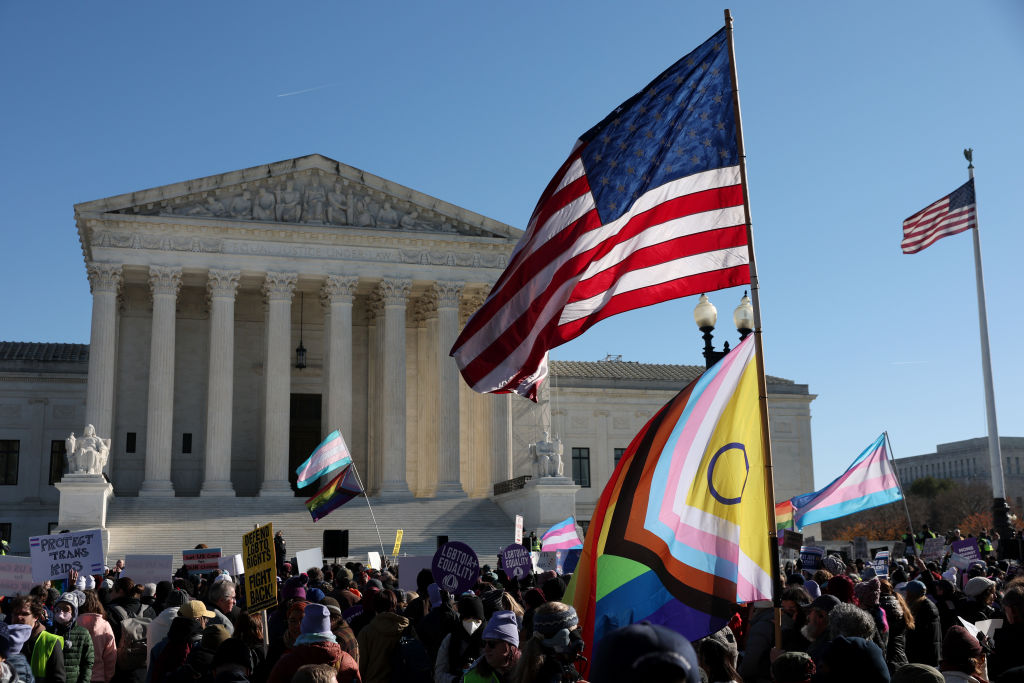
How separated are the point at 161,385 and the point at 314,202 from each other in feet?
32.1

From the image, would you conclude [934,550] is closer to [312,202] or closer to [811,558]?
[811,558]

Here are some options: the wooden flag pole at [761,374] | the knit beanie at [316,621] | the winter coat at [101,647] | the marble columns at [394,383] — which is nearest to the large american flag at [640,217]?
the wooden flag pole at [761,374]

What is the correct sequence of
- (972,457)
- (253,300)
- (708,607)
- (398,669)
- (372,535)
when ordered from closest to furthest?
1. (708,607)
2. (398,669)
3. (372,535)
4. (253,300)
5. (972,457)

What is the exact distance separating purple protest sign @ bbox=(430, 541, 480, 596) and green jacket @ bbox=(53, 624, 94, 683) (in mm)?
4028

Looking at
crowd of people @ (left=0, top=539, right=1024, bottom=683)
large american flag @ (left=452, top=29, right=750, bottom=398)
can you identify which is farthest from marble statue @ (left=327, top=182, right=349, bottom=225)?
large american flag @ (left=452, top=29, right=750, bottom=398)

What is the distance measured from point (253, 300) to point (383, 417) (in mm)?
8593

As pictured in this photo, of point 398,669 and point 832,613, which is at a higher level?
point 832,613

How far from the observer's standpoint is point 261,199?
44.2 m

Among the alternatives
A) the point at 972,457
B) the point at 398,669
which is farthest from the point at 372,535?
the point at 972,457

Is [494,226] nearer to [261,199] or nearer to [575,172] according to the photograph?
[261,199]

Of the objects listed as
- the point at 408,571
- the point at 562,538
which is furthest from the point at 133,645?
the point at 562,538

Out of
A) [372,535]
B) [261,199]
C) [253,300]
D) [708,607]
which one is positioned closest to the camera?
[708,607]

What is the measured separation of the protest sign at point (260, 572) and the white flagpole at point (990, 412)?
1997 cm

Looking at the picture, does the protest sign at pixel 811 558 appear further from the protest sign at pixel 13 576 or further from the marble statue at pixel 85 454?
the marble statue at pixel 85 454
